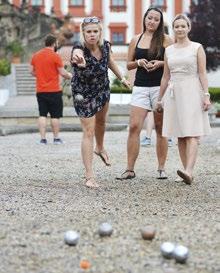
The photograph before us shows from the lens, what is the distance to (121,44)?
56.8 metres

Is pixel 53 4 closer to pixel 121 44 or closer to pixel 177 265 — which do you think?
pixel 121 44

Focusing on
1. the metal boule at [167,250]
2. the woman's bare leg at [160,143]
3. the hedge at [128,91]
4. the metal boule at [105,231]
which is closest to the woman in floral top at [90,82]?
the woman's bare leg at [160,143]

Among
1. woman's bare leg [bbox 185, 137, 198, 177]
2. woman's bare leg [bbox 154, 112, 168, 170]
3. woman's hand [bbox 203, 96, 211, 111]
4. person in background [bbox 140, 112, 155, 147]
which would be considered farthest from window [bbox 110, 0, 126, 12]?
woman's hand [bbox 203, 96, 211, 111]

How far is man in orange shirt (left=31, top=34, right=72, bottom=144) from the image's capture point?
13.7 metres

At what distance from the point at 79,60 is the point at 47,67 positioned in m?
6.00

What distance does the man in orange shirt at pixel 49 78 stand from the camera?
13.7 m

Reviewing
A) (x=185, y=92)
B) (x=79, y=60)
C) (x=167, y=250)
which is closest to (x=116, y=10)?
(x=185, y=92)

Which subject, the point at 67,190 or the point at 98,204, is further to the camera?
the point at 67,190

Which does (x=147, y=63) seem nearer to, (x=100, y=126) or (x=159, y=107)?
(x=159, y=107)

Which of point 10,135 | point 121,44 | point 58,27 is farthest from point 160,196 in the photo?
point 121,44

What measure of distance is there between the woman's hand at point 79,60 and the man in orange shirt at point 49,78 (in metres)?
5.54

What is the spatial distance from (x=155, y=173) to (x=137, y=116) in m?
1.24

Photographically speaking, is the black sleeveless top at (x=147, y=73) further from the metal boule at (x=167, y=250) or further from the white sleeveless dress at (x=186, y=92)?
the metal boule at (x=167, y=250)

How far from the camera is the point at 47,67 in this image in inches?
543
